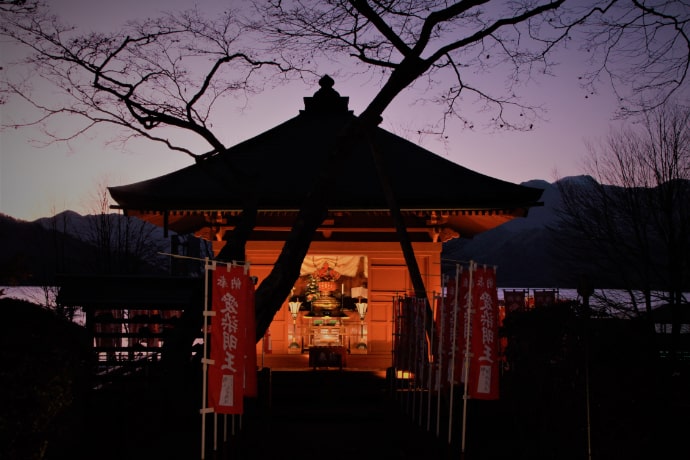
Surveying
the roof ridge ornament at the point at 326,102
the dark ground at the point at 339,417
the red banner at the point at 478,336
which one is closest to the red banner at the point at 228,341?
the dark ground at the point at 339,417

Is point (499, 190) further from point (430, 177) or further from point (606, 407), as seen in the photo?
point (606, 407)

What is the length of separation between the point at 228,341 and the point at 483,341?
3194 millimetres

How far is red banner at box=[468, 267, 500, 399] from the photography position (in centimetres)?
797

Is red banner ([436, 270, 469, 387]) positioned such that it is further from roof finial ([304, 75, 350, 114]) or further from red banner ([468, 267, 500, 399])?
roof finial ([304, 75, 350, 114])

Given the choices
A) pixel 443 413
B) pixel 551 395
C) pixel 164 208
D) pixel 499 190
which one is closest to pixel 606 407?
pixel 551 395

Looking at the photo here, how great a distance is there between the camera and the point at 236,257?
11.0 metres

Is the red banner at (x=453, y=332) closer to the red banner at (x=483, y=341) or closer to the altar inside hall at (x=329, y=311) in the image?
the red banner at (x=483, y=341)

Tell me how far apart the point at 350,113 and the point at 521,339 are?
10885 millimetres

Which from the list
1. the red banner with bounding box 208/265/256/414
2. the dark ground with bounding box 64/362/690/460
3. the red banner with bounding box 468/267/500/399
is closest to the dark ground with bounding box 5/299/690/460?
the dark ground with bounding box 64/362/690/460

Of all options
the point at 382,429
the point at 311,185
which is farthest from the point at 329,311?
the point at 382,429

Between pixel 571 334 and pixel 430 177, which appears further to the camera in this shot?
pixel 430 177

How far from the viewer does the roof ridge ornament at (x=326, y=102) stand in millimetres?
18359

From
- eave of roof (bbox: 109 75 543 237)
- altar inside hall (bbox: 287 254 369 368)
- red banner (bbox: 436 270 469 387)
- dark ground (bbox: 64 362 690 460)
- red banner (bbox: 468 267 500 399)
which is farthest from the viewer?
eave of roof (bbox: 109 75 543 237)

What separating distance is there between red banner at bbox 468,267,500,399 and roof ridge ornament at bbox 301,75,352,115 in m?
11.1
